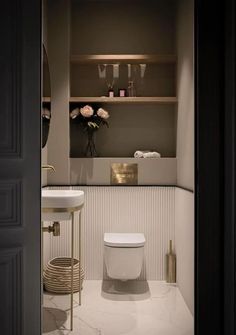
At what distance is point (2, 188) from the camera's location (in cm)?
166

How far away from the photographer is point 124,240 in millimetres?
3197

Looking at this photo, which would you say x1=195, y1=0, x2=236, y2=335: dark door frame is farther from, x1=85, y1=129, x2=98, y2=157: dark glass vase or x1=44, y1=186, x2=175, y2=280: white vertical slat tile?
x1=85, y1=129, x2=98, y2=157: dark glass vase

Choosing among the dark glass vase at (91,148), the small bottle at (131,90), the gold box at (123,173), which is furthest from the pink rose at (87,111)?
the gold box at (123,173)

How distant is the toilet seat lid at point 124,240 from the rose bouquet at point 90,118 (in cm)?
87

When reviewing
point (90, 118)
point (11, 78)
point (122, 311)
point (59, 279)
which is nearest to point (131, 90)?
point (90, 118)

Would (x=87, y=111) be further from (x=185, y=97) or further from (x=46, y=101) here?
(x=185, y=97)

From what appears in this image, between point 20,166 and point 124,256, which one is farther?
point 124,256

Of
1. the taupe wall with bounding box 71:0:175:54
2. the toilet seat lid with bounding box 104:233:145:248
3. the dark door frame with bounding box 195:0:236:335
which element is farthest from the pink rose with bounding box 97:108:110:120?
the dark door frame with bounding box 195:0:236:335

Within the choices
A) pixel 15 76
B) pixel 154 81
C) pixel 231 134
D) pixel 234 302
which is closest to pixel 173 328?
pixel 234 302

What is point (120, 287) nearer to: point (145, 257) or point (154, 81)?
point (145, 257)

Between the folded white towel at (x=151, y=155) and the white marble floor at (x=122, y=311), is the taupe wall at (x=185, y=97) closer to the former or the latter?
the folded white towel at (x=151, y=155)

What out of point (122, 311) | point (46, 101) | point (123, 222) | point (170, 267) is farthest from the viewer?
point (123, 222)

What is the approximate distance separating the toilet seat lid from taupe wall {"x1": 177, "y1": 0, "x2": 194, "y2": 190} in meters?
0.60

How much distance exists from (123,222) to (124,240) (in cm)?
47
